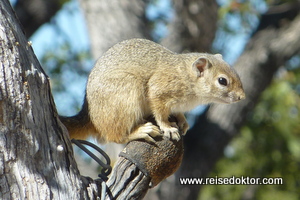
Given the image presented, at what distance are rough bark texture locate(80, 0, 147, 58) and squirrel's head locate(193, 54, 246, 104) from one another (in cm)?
310

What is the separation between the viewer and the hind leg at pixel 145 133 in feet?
10.8

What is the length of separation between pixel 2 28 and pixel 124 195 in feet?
3.51

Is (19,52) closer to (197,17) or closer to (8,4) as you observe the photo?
(8,4)

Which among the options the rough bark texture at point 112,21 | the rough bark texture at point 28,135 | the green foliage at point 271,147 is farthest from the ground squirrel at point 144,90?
the green foliage at point 271,147

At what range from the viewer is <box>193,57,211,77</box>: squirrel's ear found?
14.4 feet

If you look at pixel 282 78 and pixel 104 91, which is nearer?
pixel 104 91

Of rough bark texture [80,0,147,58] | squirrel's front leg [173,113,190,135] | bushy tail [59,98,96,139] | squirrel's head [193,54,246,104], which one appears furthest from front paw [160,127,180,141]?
rough bark texture [80,0,147,58]

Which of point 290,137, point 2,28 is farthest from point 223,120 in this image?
point 2,28

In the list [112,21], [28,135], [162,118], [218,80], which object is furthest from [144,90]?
[112,21]

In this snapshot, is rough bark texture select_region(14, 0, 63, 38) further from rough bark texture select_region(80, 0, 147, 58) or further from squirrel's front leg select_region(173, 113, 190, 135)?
squirrel's front leg select_region(173, 113, 190, 135)

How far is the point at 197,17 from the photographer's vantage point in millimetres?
7895

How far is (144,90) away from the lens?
4086 millimetres

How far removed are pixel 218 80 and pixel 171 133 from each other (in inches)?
43.2

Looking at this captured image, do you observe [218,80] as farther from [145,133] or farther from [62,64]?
[62,64]
